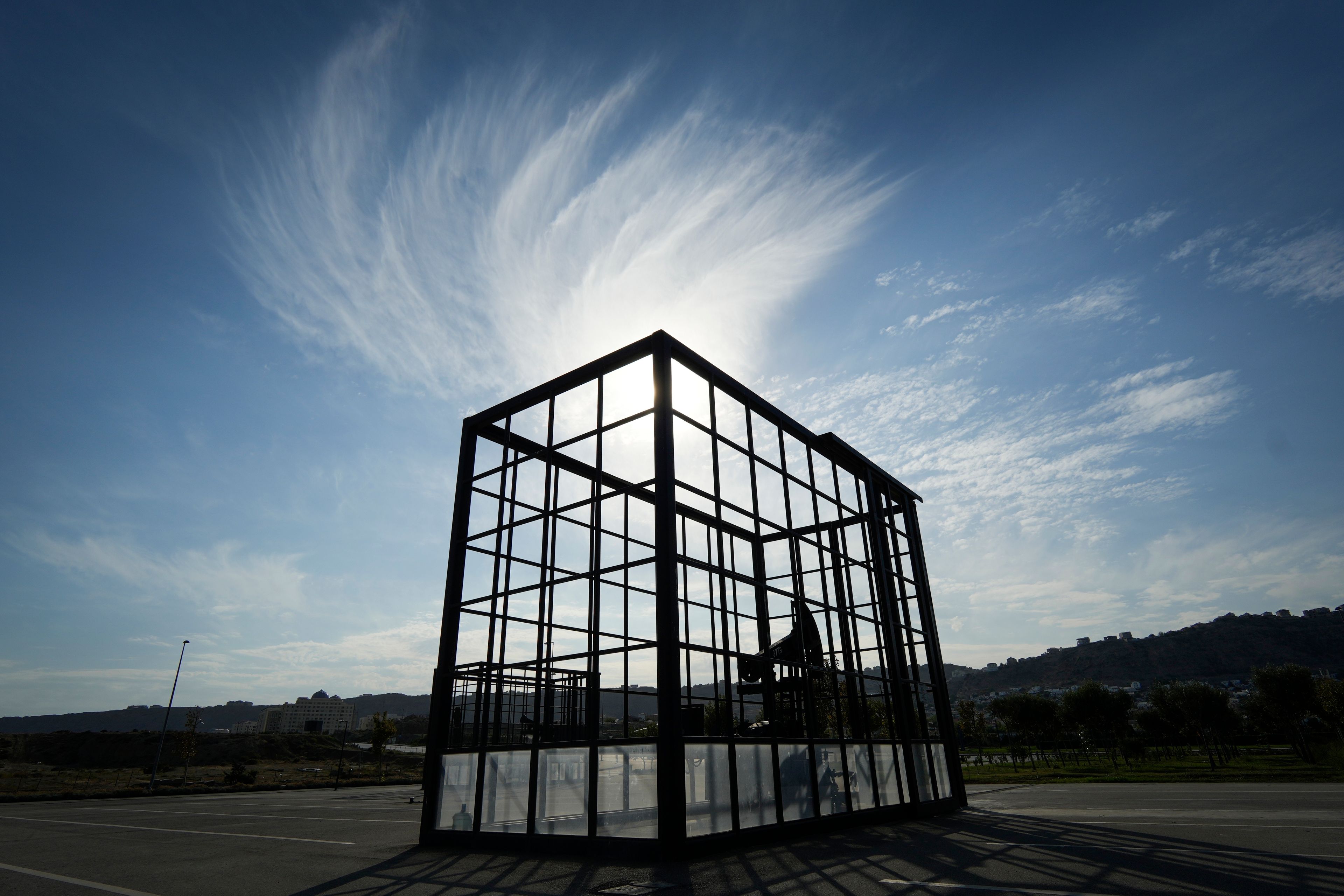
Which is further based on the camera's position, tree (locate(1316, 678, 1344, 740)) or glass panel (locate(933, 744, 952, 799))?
tree (locate(1316, 678, 1344, 740))

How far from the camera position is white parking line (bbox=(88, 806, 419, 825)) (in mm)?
19391

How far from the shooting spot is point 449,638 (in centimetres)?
1513

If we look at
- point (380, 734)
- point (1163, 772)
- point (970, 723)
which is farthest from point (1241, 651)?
point (380, 734)

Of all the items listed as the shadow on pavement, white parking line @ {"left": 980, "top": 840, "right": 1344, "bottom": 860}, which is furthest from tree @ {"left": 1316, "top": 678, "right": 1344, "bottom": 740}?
white parking line @ {"left": 980, "top": 840, "right": 1344, "bottom": 860}

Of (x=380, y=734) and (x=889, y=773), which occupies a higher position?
(x=380, y=734)

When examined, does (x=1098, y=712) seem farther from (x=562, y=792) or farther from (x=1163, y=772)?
(x=562, y=792)

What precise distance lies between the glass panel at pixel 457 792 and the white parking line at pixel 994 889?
8.67 metres

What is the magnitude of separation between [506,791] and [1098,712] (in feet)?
196

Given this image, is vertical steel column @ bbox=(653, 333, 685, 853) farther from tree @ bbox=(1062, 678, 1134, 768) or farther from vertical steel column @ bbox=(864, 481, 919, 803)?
tree @ bbox=(1062, 678, 1134, 768)

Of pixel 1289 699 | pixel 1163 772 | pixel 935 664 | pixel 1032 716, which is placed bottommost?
pixel 1163 772

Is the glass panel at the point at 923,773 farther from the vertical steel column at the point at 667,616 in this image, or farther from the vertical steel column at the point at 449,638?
the vertical steel column at the point at 449,638

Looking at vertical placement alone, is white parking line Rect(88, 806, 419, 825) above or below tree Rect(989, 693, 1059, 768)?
below

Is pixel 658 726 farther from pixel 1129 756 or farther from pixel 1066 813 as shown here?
pixel 1129 756

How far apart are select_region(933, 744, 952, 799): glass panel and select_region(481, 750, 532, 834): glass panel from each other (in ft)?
41.4
